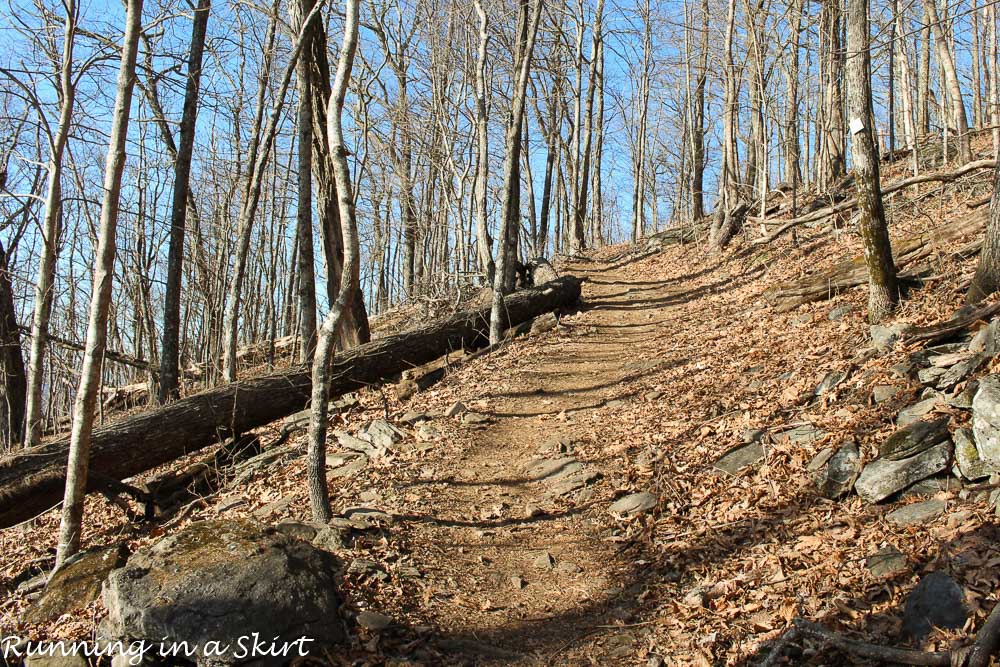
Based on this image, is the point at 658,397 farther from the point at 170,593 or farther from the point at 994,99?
the point at 994,99

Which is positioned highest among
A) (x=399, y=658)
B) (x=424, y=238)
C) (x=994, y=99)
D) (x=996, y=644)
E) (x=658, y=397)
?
(x=994, y=99)

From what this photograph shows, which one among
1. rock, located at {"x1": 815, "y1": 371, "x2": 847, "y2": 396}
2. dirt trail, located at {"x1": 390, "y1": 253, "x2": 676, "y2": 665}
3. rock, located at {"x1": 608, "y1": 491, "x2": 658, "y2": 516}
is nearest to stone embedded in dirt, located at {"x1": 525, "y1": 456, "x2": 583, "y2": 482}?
dirt trail, located at {"x1": 390, "y1": 253, "x2": 676, "y2": 665}

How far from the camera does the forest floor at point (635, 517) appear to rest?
3.87 meters

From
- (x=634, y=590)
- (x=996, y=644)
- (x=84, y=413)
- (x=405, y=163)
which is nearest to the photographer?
(x=996, y=644)

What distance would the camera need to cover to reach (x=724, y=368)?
793cm

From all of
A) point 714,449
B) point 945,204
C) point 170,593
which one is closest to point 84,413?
point 170,593

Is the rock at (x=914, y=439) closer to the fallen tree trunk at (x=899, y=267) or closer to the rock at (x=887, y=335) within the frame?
the rock at (x=887, y=335)

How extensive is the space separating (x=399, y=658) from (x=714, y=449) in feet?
11.6

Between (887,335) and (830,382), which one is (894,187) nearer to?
(887,335)

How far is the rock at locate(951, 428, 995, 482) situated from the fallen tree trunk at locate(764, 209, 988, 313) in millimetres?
3380

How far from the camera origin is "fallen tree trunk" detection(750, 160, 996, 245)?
782 centimetres

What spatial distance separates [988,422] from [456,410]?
542 centimetres

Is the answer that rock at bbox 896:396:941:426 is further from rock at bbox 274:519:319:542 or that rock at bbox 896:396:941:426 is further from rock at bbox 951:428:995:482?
rock at bbox 274:519:319:542

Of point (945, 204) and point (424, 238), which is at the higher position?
point (424, 238)
